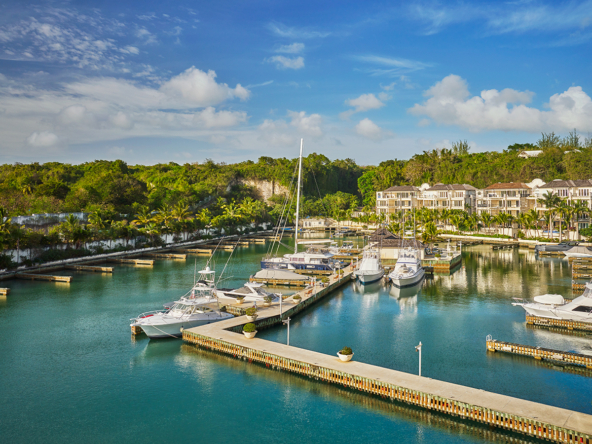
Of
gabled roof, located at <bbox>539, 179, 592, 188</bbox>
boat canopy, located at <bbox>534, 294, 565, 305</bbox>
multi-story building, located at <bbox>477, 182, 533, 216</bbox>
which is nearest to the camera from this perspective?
boat canopy, located at <bbox>534, 294, 565, 305</bbox>

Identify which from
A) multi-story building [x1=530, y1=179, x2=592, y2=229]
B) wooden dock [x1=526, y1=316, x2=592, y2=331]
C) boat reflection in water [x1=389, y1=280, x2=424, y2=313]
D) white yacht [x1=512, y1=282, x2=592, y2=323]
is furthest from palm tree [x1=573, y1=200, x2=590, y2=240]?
wooden dock [x1=526, y1=316, x2=592, y2=331]

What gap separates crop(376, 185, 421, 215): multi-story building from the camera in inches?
4122

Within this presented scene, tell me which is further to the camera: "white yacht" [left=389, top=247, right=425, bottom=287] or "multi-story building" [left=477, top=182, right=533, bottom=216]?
"multi-story building" [left=477, top=182, right=533, bottom=216]

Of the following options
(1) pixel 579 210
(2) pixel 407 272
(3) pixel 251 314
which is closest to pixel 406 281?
(2) pixel 407 272

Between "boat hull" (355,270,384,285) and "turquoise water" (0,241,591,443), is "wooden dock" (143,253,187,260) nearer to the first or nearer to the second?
"turquoise water" (0,241,591,443)

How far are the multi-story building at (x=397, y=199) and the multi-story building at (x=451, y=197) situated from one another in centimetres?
237

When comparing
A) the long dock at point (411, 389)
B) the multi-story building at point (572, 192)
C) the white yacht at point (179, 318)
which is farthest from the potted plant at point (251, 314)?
the multi-story building at point (572, 192)

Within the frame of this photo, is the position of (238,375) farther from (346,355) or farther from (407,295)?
(407,295)

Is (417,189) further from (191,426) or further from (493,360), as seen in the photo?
(191,426)

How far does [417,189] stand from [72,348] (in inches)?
3584

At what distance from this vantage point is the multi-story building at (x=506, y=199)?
8844 cm

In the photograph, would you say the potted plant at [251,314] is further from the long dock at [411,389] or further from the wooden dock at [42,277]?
the wooden dock at [42,277]

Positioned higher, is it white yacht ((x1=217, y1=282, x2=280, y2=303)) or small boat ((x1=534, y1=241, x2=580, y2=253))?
small boat ((x1=534, y1=241, x2=580, y2=253))

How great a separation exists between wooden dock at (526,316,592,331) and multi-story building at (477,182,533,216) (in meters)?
64.7
